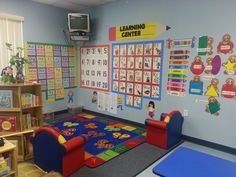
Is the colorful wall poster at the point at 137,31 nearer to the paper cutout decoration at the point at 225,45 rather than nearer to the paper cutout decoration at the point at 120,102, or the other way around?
the paper cutout decoration at the point at 225,45

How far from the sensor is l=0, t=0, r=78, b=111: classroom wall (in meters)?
3.83

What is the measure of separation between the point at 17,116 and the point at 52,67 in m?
2.11

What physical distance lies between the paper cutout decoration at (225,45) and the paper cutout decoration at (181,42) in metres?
0.42

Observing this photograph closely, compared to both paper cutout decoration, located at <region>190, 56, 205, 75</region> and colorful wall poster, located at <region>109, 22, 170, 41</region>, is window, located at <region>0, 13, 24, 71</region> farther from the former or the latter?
paper cutout decoration, located at <region>190, 56, 205, 75</region>

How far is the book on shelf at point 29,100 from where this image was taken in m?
2.71

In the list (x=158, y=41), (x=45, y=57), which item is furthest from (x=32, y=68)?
(x=158, y=41)

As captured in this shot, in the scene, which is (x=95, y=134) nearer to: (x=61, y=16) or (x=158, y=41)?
(x=158, y=41)

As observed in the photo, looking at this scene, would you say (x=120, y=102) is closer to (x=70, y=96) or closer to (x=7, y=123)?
(x=70, y=96)

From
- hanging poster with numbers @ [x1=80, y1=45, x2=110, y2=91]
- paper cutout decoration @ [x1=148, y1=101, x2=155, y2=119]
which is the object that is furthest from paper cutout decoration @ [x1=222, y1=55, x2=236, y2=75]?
hanging poster with numbers @ [x1=80, y1=45, x2=110, y2=91]

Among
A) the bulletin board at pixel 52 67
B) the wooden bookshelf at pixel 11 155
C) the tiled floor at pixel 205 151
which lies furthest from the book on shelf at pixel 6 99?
the tiled floor at pixel 205 151

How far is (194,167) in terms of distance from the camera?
56.1 inches

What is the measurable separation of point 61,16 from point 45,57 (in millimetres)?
1130

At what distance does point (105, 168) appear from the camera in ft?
8.21

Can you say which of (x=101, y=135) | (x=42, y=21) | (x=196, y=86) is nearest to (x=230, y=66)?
(x=196, y=86)
